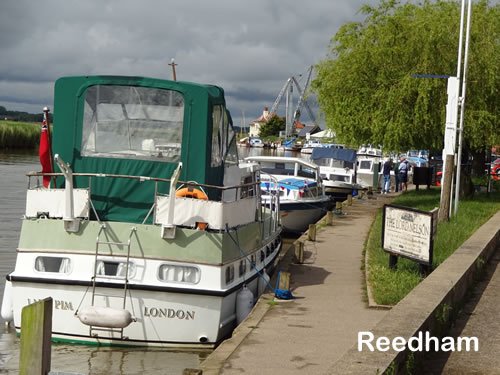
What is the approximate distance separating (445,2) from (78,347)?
24.4 metres

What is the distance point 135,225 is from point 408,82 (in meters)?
17.8

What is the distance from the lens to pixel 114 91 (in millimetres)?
13555

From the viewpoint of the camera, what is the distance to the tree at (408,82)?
1099 inches

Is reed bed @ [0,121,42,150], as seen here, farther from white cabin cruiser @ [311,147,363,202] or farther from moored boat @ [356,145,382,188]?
white cabin cruiser @ [311,147,363,202]

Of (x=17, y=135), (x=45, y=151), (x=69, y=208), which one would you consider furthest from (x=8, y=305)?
(x=17, y=135)

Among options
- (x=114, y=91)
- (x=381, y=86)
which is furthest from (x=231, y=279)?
(x=381, y=86)

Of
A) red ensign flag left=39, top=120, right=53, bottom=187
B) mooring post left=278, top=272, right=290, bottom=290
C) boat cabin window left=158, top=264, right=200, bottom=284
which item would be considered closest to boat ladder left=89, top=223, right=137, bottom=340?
boat cabin window left=158, top=264, right=200, bottom=284

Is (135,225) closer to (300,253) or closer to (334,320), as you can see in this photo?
(334,320)

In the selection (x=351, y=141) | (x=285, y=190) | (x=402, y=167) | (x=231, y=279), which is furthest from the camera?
(x=402, y=167)

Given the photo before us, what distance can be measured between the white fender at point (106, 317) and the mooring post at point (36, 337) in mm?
3604

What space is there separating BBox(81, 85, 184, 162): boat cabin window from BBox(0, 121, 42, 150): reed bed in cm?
6444

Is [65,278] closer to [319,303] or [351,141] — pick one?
[319,303]

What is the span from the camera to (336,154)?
130 ft

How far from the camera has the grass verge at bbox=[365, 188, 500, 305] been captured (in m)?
13.4
